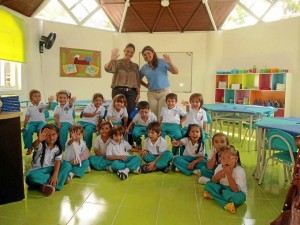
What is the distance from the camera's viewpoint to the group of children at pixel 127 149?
8.14 feet

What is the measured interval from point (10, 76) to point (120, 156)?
15.9 feet

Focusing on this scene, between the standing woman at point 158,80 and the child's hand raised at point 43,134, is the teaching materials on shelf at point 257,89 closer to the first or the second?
the standing woman at point 158,80

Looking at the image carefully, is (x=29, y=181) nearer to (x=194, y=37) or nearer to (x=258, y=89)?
(x=258, y=89)

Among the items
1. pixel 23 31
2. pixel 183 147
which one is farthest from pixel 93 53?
pixel 183 147

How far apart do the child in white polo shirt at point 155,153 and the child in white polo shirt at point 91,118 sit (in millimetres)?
1003

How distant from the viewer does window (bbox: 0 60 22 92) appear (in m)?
6.24

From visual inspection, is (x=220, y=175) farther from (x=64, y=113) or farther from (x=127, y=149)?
(x=64, y=113)

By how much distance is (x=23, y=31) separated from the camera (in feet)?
22.1

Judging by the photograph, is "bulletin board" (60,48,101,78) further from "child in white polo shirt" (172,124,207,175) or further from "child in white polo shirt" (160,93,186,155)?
"child in white polo shirt" (172,124,207,175)

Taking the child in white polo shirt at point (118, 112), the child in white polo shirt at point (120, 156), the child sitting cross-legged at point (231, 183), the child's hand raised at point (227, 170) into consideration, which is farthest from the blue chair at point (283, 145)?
the child in white polo shirt at point (118, 112)

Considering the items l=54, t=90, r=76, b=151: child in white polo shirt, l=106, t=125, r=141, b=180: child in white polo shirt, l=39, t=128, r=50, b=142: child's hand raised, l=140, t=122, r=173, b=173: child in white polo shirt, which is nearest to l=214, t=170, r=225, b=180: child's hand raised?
l=140, t=122, r=173, b=173: child in white polo shirt

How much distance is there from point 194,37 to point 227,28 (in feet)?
3.54

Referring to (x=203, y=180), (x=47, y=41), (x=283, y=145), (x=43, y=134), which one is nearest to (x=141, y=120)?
(x=203, y=180)

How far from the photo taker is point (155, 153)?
3443mm
